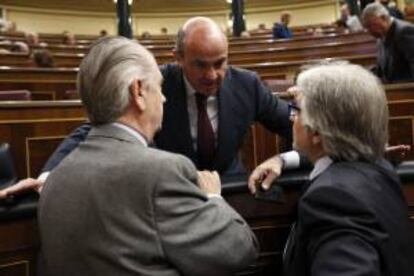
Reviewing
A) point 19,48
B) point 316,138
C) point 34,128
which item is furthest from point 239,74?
point 19,48

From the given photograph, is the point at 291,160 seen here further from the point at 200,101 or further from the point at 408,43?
the point at 408,43

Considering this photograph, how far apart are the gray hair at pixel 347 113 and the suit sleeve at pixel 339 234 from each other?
131 mm

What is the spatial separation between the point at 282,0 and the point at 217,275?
17.0 m

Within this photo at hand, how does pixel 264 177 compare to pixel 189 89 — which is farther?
pixel 189 89

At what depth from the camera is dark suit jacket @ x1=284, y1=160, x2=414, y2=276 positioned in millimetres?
976

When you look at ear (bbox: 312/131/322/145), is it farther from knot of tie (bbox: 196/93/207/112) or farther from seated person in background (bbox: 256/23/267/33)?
seated person in background (bbox: 256/23/267/33)

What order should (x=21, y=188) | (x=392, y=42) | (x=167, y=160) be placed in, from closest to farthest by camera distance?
(x=167, y=160) < (x=21, y=188) < (x=392, y=42)

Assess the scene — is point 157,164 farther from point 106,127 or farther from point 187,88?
point 187,88

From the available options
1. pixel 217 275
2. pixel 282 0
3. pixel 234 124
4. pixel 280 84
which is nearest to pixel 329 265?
pixel 217 275

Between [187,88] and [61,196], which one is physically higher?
[187,88]

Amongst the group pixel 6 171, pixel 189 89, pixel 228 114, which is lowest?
pixel 6 171

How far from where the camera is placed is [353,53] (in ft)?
20.4

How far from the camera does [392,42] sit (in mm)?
4301

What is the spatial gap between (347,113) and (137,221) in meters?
0.48
